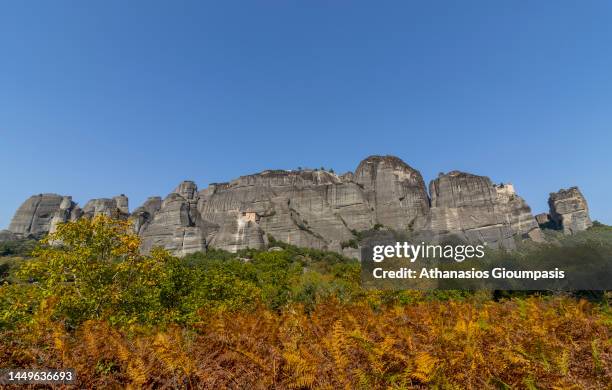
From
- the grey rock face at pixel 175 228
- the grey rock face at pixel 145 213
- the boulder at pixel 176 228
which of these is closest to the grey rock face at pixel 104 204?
the grey rock face at pixel 145 213

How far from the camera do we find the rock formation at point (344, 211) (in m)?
81.6

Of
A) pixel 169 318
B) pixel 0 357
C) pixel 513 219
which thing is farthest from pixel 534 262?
pixel 513 219

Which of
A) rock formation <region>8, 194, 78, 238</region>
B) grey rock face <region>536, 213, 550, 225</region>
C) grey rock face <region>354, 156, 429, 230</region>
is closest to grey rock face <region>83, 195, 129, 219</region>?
rock formation <region>8, 194, 78, 238</region>

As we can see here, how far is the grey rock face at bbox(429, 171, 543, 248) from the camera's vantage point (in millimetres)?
80500

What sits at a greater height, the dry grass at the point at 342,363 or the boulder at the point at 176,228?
the boulder at the point at 176,228

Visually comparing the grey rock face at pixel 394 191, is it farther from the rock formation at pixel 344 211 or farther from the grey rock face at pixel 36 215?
the grey rock face at pixel 36 215

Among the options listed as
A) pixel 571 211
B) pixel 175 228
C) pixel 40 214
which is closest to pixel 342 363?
pixel 175 228

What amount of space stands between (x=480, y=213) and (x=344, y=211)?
31.0m

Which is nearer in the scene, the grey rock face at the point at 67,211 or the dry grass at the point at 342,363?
the dry grass at the point at 342,363

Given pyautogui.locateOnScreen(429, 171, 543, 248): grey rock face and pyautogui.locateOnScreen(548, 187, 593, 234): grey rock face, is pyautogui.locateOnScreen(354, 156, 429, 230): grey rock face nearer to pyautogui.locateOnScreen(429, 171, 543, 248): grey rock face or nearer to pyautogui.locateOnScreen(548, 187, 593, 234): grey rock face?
pyautogui.locateOnScreen(429, 171, 543, 248): grey rock face

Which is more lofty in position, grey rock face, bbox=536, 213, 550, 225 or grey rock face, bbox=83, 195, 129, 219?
grey rock face, bbox=83, 195, 129, 219

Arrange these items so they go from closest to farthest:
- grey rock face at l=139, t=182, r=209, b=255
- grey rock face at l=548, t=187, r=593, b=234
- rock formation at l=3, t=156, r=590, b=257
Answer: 1. rock formation at l=3, t=156, r=590, b=257
2. grey rock face at l=139, t=182, r=209, b=255
3. grey rock face at l=548, t=187, r=593, b=234

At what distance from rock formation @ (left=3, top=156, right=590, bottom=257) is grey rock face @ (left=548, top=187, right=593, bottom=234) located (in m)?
0.20

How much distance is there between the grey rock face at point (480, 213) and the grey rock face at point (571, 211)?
12412 millimetres
